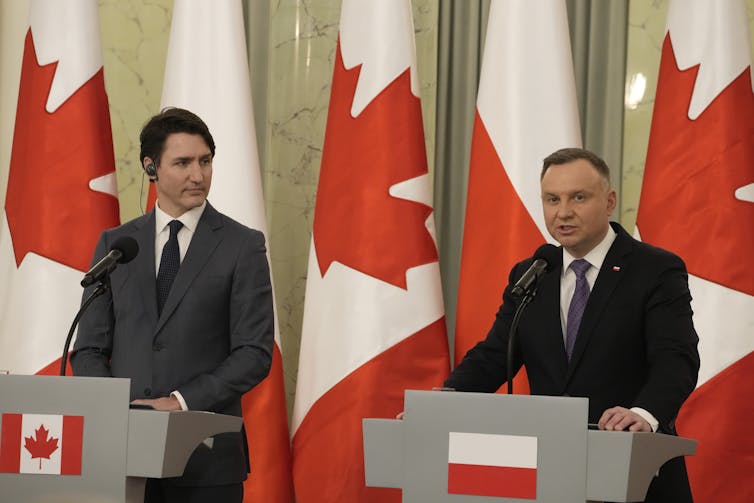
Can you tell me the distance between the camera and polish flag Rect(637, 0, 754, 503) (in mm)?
4062

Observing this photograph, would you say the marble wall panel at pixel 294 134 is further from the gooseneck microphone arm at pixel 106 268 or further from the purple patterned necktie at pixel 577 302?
the purple patterned necktie at pixel 577 302

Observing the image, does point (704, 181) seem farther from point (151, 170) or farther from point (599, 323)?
point (151, 170)

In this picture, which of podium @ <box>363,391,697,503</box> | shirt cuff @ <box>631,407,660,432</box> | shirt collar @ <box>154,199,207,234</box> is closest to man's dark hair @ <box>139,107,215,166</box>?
shirt collar @ <box>154,199,207,234</box>

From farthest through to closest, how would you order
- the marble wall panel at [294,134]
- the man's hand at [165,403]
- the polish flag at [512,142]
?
1. the marble wall panel at [294,134]
2. the polish flag at [512,142]
3. the man's hand at [165,403]

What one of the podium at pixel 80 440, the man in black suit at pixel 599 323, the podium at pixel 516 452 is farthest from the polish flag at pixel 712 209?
the podium at pixel 80 440

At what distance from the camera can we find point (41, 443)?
2549mm

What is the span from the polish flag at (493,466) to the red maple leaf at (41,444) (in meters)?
0.94

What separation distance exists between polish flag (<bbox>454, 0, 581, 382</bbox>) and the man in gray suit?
1372 millimetres

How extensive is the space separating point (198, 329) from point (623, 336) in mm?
1198

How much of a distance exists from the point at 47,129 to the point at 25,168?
0.64 feet

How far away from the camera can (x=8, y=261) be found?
4723 mm

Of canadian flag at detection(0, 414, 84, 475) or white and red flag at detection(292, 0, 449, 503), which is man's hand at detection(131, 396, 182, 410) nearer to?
canadian flag at detection(0, 414, 84, 475)

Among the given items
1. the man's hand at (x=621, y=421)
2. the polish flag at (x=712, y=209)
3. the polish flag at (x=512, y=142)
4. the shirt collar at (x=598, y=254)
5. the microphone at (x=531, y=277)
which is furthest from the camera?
the polish flag at (x=512, y=142)

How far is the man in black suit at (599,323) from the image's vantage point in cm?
277
